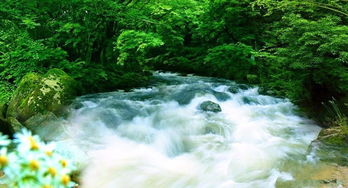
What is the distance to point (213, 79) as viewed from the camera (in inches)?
539

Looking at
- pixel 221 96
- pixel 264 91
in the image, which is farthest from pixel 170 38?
pixel 264 91

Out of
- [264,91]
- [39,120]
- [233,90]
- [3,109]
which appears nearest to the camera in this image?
[39,120]

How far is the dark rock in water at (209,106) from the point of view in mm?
8992

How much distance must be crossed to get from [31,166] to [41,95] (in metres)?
7.23

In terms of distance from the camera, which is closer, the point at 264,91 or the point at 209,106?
the point at 209,106

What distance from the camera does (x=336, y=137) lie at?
6070mm

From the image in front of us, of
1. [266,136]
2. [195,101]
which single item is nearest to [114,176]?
[266,136]

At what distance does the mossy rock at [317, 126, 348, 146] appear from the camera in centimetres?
593

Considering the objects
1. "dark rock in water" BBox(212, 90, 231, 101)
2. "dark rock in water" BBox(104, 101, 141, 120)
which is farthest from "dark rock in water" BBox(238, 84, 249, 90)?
"dark rock in water" BBox(104, 101, 141, 120)

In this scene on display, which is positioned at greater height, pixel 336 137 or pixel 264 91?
pixel 264 91

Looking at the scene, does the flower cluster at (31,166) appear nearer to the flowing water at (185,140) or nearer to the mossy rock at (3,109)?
the flowing water at (185,140)

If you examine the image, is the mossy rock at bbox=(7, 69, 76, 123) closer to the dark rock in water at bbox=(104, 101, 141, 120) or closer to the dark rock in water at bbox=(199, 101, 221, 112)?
the dark rock in water at bbox=(104, 101, 141, 120)

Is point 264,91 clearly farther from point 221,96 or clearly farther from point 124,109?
point 124,109

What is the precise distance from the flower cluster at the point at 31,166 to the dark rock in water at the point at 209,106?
8.01 metres
